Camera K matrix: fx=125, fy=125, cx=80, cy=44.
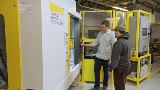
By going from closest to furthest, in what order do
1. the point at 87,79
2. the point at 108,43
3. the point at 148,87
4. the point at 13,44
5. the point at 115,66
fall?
the point at 13,44 < the point at 115,66 < the point at 108,43 < the point at 148,87 < the point at 87,79

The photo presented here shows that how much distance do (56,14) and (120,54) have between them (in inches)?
46.6

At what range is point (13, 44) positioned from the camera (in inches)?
45.2

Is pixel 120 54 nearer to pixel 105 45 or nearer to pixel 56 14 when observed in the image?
pixel 105 45

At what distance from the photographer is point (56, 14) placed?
146 cm

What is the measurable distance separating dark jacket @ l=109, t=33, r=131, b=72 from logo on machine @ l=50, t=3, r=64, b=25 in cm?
95

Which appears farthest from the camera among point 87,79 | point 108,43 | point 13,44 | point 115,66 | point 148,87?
point 87,79

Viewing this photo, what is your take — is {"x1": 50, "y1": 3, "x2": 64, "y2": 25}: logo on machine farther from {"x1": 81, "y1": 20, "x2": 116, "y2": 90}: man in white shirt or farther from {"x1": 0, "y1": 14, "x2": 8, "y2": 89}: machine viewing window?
{"x1": 81, "y1": 20, "x2": 116, "y2": 90}: man in white shirt

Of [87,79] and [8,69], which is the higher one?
[8,69]

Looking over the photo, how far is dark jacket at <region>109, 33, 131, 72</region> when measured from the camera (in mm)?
1953

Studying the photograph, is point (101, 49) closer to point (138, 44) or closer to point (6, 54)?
point (138, 44)

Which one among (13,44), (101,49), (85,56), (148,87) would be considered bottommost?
(148,87)

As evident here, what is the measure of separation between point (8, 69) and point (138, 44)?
3.05 m

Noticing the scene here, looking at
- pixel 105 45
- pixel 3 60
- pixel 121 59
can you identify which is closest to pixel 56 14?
pixel 3 60

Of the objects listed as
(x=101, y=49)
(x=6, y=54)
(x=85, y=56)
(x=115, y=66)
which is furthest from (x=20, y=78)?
(x=85, y=56)
